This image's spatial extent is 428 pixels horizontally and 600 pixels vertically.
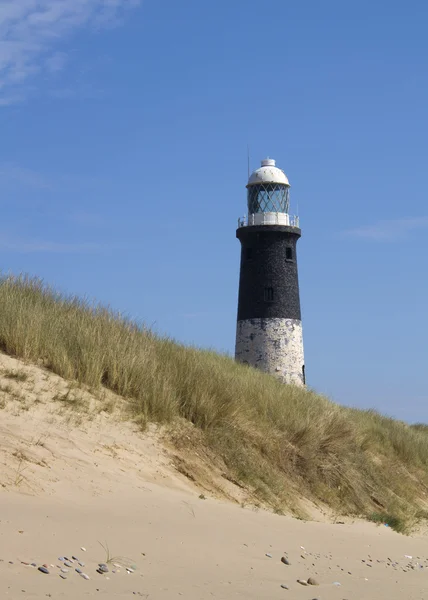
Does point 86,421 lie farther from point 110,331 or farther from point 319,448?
point 319,448

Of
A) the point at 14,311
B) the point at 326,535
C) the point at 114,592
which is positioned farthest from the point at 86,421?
the point at 114,592

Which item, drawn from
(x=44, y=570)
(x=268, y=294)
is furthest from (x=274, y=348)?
(x=44, y=570)

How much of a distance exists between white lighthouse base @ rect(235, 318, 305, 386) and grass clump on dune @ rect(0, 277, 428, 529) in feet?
37.5

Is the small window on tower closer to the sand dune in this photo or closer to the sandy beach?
the sand dune

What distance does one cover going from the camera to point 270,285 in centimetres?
2591

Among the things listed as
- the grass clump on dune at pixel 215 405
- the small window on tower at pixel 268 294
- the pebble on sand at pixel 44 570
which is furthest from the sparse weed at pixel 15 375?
the small window on tower at pixel 268 294

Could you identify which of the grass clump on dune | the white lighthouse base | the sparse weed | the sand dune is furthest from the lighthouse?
the sparse weed

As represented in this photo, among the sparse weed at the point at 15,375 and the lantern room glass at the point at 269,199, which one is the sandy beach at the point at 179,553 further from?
the lantern room glass at the point at 269,199

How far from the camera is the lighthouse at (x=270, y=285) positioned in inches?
1005

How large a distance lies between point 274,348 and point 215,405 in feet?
50.1

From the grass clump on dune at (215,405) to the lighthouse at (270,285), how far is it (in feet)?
37.9

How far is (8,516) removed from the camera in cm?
552

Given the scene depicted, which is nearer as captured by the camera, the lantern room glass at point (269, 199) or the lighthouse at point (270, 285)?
the lighthouse at point (270, 285)

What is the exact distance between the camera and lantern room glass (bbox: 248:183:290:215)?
27109 mm
